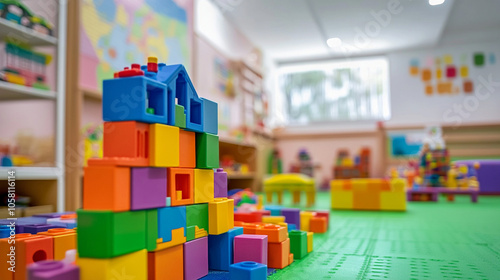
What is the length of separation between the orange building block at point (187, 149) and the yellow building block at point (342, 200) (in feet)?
7.79

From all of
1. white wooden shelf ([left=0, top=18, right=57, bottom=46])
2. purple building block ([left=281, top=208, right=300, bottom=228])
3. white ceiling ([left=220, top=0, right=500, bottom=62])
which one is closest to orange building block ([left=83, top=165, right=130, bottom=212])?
purple building block ([left=281, top=208, right=300, bottom=228])

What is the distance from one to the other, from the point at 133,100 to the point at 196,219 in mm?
437

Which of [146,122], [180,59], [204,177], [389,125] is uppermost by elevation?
[180,59]

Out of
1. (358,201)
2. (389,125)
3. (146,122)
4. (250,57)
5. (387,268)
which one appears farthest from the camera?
(389,125)

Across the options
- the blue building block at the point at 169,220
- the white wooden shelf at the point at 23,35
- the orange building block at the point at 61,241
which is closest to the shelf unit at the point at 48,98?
the white wooden shelf at the point at 23,35

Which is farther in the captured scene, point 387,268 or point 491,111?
point 491,111

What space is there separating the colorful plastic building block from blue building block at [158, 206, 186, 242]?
30 mm

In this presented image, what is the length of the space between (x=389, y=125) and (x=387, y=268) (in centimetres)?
534

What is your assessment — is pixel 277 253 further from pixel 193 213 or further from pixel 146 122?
pixel 146 122

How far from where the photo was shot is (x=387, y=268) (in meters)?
1.32

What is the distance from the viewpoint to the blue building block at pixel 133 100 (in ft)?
3.15

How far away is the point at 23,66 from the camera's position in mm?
2254

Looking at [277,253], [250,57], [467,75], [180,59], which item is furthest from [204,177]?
[467,75]

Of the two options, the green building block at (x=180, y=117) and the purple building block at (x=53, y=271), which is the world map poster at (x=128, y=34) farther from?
the purple building block at (x=53, y=271)
